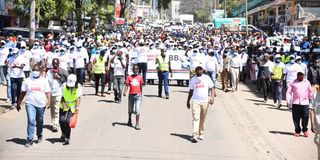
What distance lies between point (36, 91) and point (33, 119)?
0.56 metres

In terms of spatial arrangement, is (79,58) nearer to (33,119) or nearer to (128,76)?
(128,76)

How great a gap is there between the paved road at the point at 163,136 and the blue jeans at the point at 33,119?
0.89 feet

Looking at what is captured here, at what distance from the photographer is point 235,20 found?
6191cm

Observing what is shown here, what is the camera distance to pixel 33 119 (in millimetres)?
11312

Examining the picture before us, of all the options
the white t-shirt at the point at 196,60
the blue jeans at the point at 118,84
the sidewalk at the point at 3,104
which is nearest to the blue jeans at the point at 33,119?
the sidewalk at the point at 3,104

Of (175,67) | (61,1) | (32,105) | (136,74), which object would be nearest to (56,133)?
(32,105)

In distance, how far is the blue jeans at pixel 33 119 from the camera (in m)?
11.3

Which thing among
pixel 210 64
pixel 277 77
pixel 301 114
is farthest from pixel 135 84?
pixel 210 64

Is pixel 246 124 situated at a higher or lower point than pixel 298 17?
lower

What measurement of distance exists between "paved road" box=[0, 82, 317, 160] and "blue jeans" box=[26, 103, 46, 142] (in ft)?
0.89

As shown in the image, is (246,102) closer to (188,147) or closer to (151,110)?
(151,110)

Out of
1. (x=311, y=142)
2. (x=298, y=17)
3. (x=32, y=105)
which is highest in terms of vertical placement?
(x=298, y=17)

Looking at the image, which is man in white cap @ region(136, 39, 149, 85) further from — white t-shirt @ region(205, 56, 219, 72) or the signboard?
the signboard

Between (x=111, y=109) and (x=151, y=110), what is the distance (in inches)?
46.1
